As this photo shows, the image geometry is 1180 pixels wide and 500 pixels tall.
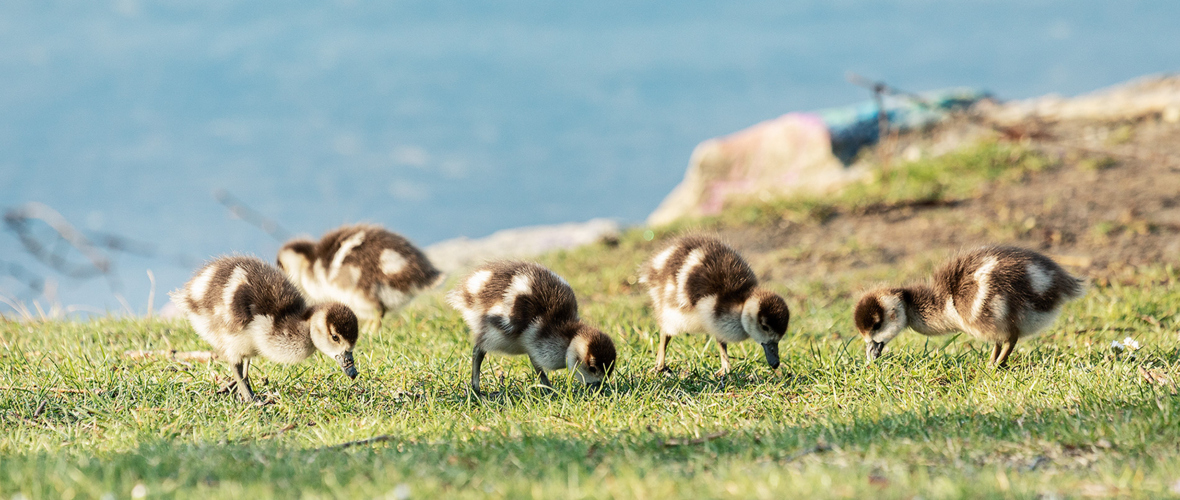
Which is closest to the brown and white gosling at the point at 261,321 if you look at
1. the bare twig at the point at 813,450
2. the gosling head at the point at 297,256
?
the gosling head at the point at 297,256

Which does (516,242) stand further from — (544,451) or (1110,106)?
(544,451)

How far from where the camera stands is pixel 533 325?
564cm

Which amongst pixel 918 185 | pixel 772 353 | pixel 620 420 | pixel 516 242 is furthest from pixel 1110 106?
pixel 620 420

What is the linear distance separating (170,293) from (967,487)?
4969mm

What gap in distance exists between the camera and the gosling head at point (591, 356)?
5.45 m

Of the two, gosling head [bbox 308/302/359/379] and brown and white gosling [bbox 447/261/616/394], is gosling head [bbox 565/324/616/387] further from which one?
gosling head [bbox 308/302/359/379]

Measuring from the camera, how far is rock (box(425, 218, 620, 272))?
16891 millimetres

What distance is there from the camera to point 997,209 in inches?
490

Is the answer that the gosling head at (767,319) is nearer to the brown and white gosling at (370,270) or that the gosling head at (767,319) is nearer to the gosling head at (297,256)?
the brown and white gosling at (370,270)

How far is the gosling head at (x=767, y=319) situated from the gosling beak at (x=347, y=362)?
2417 millimetres

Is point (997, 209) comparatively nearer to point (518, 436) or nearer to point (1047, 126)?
point (1047, 126)

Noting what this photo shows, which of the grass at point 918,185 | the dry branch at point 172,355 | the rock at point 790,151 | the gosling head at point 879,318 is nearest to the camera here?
the gosling head at point 879,318

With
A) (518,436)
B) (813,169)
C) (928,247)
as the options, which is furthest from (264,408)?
(813,169)

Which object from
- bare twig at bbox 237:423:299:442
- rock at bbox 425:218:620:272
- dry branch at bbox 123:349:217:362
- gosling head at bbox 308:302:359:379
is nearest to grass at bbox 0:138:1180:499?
bare twig at bbox 237:423:299:442
